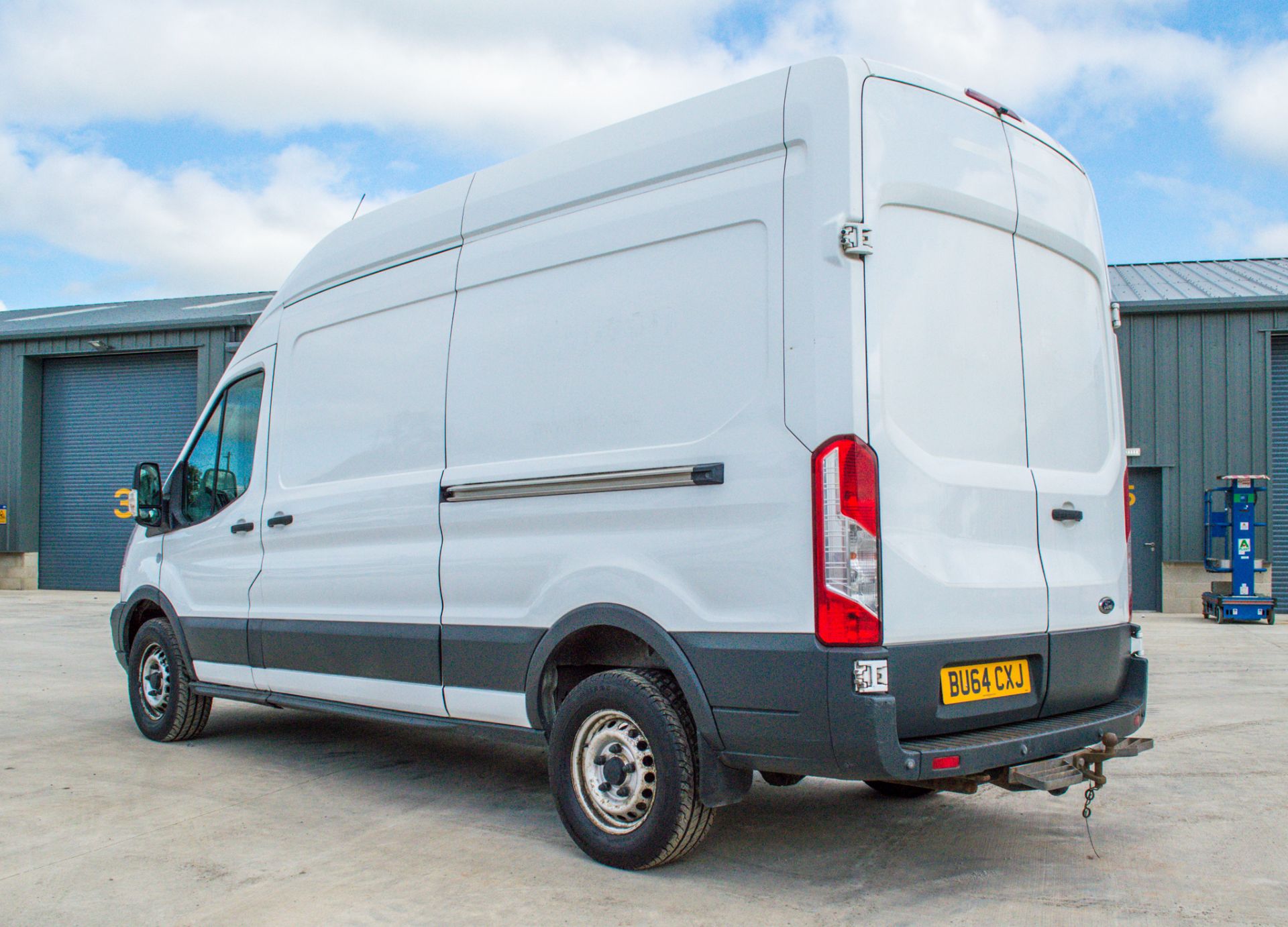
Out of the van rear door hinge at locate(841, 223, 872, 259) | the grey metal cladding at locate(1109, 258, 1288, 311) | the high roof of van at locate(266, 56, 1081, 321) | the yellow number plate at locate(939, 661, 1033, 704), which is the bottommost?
the yellow number plate at locate(939, 661, 1033, 704)

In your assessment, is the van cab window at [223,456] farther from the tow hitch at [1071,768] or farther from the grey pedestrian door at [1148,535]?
the grey pedestrian door at [1148,535]

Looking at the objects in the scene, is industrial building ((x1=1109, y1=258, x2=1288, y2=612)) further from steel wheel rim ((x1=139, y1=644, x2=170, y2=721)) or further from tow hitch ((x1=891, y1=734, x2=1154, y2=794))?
steel wheel rim ((x1=139, y1=644, x2=170, y2=721))

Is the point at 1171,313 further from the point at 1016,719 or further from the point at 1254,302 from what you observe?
the point at 1016,719

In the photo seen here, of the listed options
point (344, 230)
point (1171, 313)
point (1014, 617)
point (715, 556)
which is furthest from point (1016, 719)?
point (1171, 313)

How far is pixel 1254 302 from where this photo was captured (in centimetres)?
1658

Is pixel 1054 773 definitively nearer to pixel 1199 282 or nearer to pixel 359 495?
pixel 359 495

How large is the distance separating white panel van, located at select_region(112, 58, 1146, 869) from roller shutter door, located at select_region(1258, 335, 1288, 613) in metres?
14.7

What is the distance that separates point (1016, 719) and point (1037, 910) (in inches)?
22.9

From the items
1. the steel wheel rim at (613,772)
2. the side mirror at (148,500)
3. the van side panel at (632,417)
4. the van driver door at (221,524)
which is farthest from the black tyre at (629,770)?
the side mirror at (148,500)

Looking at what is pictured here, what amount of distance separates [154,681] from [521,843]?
128 inches

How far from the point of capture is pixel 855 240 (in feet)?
10.9

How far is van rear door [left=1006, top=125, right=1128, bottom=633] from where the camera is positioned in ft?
12.8

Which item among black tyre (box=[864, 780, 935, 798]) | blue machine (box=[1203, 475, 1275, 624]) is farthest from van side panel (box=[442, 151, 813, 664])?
blue machine (box=[1203, 475, 1275, 624])

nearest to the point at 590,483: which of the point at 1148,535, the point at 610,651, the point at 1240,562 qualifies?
the point at 610,651
